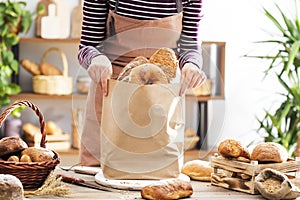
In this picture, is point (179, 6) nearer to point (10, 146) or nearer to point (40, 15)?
point (10, 146)

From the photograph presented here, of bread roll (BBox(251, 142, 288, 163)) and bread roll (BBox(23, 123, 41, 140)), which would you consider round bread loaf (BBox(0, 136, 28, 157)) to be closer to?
bread roll (BBox(251, 142, 288, 163))

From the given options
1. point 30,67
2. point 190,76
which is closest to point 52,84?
point 30,67

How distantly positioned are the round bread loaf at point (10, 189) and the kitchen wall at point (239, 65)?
3.10 meters

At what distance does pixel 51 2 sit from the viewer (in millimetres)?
4355

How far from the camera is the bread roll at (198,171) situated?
1.94 metres

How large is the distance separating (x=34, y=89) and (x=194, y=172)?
2.57 metres

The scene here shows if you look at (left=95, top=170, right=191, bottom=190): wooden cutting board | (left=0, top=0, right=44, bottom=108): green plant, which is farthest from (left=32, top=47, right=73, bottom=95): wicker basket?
(left=95, top=170, right=191, bottom=190): wooden cutting board

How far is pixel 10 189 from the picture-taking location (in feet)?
4.80

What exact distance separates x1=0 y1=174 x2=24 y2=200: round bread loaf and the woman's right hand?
1.33 feet

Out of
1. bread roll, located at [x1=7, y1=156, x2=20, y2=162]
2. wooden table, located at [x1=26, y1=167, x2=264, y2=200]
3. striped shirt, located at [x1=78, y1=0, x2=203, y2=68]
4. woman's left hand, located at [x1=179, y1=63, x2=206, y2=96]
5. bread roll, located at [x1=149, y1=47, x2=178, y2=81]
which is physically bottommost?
wooden table, located at [x1=26, y1=167, x2=264, y2=200]

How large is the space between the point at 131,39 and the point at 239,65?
2.59 meters

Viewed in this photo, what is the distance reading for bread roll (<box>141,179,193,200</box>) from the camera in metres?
1.62

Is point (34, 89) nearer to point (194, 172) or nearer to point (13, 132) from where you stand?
point (13, 132)

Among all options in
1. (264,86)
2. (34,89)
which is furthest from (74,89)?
(264,86)
